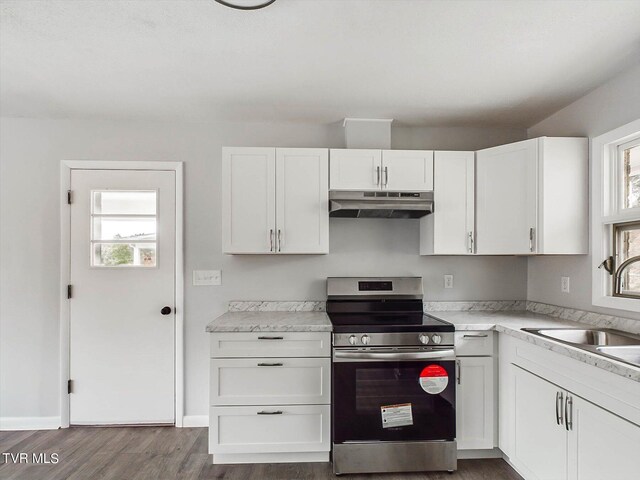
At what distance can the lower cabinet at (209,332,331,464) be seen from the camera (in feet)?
7.64

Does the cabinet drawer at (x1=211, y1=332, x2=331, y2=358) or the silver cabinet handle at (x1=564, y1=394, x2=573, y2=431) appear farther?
the cabinet drawer at (x1=211, y1=332, x2=331, y2=358)

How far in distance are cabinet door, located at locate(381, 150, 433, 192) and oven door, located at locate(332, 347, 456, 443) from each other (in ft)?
3.76

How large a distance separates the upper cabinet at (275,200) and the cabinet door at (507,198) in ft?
3.72

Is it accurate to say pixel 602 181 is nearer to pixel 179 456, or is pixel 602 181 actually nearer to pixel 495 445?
pixel 495 445

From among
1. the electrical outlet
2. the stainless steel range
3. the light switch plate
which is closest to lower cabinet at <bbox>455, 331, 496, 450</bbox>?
the stainless steel range

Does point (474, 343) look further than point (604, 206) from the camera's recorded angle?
Yes

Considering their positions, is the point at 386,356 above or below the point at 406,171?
below

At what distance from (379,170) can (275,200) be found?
2.56 ft

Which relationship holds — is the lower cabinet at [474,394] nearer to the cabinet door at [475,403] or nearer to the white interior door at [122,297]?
the cabinet door at [475,403]

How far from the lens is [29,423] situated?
2.86 metres

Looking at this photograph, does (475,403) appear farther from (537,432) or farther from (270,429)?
(270,429)

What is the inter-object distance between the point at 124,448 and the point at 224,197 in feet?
6.15

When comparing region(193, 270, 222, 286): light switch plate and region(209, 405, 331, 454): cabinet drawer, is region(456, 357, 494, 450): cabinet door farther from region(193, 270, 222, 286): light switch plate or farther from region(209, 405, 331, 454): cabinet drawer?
region(193, 270, 222, 286): light switch plate

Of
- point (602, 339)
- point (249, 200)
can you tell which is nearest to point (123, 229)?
point (249, 200)
